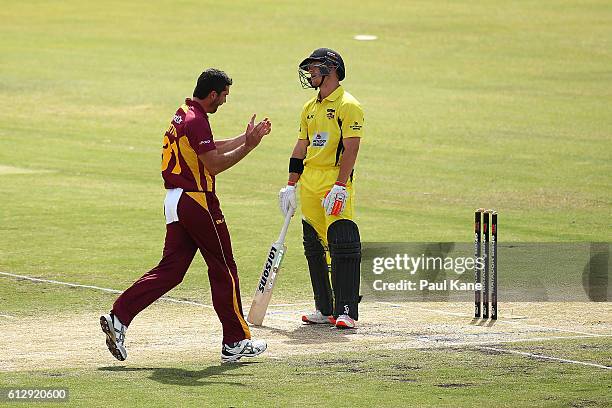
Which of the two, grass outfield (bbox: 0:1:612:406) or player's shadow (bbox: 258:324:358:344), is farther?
player's shadow (bbox: 258:324:358:344)

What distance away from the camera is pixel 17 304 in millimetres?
12578

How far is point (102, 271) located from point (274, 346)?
4.43 m

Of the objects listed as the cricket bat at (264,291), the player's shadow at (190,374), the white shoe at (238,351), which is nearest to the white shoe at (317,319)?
the cricket bat at (264,291)

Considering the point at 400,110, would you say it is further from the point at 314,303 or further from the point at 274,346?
the point at 274,346

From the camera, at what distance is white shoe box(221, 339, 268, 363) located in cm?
1002

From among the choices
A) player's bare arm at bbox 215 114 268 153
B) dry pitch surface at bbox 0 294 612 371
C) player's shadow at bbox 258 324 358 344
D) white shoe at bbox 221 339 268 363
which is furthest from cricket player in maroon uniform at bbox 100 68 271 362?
player's shadow at bbox 258 324 358 344

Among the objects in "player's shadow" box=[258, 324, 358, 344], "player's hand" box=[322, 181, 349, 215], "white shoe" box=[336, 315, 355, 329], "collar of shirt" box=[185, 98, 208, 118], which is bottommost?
"player's shadow" box=[258, 324, 358, 344]

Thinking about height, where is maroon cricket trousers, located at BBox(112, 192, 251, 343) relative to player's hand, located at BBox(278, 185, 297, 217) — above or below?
below

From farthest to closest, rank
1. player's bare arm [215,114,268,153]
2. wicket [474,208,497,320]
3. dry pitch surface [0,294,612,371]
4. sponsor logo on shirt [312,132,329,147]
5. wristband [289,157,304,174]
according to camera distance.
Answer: wristband [289,157,304,174] → wicket [474,208,497,320] → sponsor logo on shirt [312,132,329,147] → player's bare arm [215,114,268,153] → dry pitch surface [0,294,612,371]

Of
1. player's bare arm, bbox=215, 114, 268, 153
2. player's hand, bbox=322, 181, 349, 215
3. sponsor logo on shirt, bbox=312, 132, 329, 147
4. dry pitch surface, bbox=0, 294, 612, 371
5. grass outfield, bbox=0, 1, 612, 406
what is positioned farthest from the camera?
sponsor logo on shirt, bbox=312, 132, 329, 147

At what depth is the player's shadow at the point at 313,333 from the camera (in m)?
10.9

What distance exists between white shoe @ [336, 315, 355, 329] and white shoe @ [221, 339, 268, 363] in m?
1.45

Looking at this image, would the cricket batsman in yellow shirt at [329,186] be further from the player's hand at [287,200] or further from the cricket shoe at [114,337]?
the cricket shoe at [114,337]

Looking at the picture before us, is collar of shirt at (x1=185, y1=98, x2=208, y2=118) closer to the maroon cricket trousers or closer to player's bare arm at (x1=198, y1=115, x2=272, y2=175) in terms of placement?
player's bare arm at (x1=198, y1=115, x2=272, y2=175)
